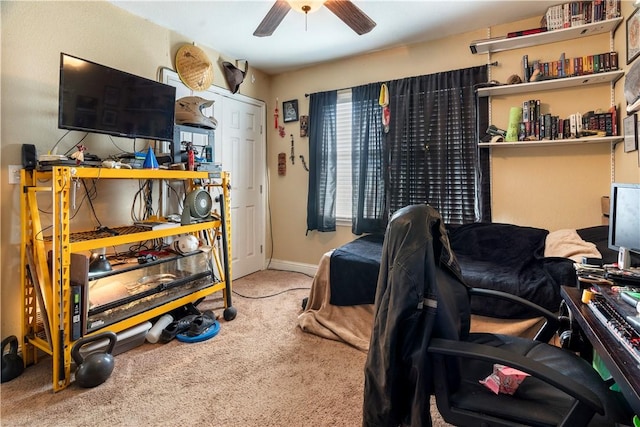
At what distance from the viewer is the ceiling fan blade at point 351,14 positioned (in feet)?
Answer: 6.47

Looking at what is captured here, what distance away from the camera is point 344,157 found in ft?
12.3

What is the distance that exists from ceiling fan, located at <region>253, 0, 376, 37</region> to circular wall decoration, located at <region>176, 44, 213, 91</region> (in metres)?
1.11

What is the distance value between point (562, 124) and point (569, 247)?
42.1 inches

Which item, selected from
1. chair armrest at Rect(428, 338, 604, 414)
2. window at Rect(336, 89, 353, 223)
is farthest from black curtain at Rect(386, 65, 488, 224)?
chair armrest at Rect(428, 338, 604, 414)

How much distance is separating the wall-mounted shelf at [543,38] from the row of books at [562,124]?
0.48 metres

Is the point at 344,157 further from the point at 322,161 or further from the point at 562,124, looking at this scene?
the point at 562,124

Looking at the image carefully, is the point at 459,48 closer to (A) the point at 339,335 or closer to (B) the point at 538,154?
(B) the point at 538,154

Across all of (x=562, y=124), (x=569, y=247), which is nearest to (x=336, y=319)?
(x=569, y=247)

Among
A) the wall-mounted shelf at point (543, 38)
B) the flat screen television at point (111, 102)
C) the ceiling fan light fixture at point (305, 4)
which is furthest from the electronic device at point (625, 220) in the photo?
the flat screen television at point (111, 102)

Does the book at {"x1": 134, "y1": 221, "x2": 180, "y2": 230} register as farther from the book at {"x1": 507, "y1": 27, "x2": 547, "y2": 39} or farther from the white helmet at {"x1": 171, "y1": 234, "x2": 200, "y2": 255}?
the book at {"x1": 507, "y1": 27, "x2": 547, "y2": 39}

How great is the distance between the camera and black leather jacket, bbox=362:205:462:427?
102cm

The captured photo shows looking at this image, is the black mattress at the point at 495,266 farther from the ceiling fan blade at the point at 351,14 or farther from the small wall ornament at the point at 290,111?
the small wall ornament at the point at 290,111

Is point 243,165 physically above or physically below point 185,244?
above

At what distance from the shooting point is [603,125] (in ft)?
7.99
